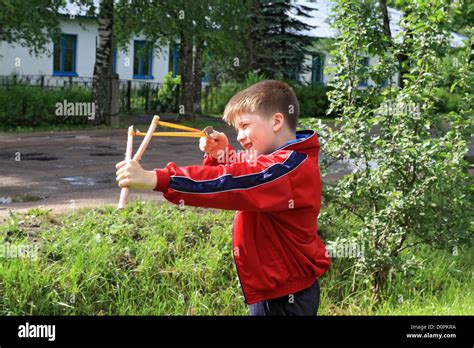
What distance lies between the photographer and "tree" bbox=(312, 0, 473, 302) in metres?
6.54

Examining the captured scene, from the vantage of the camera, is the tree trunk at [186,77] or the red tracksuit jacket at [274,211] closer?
the red tracksuit jacket at [274,211]

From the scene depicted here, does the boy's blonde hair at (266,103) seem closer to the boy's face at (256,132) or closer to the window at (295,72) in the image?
the boy's face at (256,132)

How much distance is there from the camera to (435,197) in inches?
262

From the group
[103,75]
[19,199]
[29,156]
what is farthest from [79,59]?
[19,199]

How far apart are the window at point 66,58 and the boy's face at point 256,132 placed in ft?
105

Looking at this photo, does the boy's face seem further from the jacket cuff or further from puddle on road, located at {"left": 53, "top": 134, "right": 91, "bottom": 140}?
puddle on road, located at {"left": 53, "top": 134, "right": 91, "bottom": 140}

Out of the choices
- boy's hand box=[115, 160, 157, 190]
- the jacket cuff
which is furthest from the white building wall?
boy's hand box=[115, 160, 157, 190]

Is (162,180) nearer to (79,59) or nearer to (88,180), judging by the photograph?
(88,180)

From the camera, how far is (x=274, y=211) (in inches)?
132

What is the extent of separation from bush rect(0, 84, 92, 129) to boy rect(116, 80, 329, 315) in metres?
17.5

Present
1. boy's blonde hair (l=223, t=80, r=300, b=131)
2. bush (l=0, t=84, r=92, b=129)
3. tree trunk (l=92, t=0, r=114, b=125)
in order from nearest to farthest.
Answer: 1. boy's blonde hair (l=223, t=80, r=300, b=131)
2. bush (l=0, t=84, r=92, b=129)
3. tree trunk (l=92, t=0, r=114, b=125)

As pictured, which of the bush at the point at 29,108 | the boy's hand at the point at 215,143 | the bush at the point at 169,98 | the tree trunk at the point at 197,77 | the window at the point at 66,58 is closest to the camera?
the boy's hand at the point at 215,143


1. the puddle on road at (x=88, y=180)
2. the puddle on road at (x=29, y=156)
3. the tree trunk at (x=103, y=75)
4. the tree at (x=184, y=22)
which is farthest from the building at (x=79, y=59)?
the puddle on road at (x=88, y=180)

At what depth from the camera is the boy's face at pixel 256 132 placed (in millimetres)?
3455
